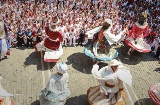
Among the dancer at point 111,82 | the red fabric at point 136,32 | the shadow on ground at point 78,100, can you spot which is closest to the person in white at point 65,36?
the red fabric at point 136,32

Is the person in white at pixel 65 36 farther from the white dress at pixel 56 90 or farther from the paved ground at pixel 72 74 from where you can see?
the white dress at pixel 56 90

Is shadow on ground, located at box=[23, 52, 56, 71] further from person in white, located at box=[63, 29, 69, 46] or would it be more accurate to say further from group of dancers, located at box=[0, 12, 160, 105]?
person in white, located at box=[63, 29, 69, 46]

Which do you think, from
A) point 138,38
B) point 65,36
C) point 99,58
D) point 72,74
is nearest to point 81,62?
point 72,74

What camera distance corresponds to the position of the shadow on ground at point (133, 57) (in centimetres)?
1712

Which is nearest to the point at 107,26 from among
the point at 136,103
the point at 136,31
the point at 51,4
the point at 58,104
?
the point at 136,31

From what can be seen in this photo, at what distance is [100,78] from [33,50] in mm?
6428

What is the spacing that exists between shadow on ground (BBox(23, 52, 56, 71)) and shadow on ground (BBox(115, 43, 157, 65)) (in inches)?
158

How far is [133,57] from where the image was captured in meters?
17.5

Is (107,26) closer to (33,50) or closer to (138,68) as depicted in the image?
(138,68)

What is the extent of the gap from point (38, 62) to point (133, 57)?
5.41 meters

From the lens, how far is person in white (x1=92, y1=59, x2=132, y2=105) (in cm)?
1199

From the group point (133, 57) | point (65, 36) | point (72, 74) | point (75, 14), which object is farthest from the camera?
point (75, 14)

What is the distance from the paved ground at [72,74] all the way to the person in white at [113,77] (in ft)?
6.54

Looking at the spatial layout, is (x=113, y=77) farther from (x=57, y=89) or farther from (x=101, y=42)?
(x=101, y=42)
